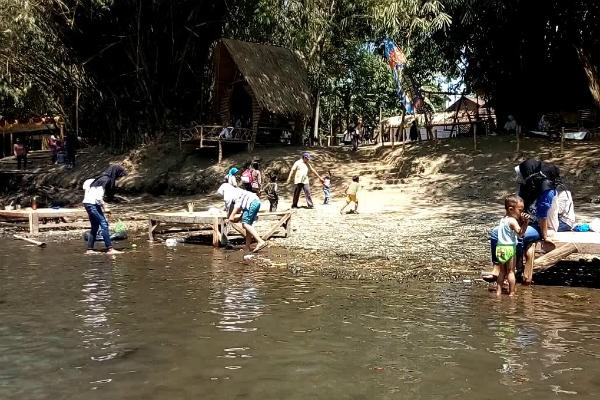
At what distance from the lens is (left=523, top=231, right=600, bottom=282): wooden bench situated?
24.4 ft

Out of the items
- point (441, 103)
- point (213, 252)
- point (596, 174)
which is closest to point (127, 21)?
point (213, 252)

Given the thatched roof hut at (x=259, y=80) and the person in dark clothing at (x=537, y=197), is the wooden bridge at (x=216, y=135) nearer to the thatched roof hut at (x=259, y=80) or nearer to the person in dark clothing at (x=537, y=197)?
the thatched roof hut at (x=259, y=80)

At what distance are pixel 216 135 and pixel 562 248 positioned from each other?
60.5ft

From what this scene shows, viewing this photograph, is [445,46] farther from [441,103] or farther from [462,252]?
[441,103]

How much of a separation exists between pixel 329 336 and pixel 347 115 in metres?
39.1

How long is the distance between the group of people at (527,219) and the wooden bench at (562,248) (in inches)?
3.9

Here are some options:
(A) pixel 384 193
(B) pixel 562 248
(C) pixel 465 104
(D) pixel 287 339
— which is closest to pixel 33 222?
(A) pixel 384 193

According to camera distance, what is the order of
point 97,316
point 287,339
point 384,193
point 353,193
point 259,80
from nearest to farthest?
Answer: point 287,339 → point 97,316 → point 353,193 → point 384,193 → point 259,80

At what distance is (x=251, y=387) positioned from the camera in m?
4.33

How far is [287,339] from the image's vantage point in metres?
5.54

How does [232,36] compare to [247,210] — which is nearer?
[247,210]

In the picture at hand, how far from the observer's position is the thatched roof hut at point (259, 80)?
962 inches

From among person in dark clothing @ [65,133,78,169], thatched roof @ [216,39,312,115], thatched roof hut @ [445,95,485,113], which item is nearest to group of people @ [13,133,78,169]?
person in dark clothing @ [65,133,78,169]

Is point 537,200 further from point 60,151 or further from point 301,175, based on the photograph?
point 60,151
